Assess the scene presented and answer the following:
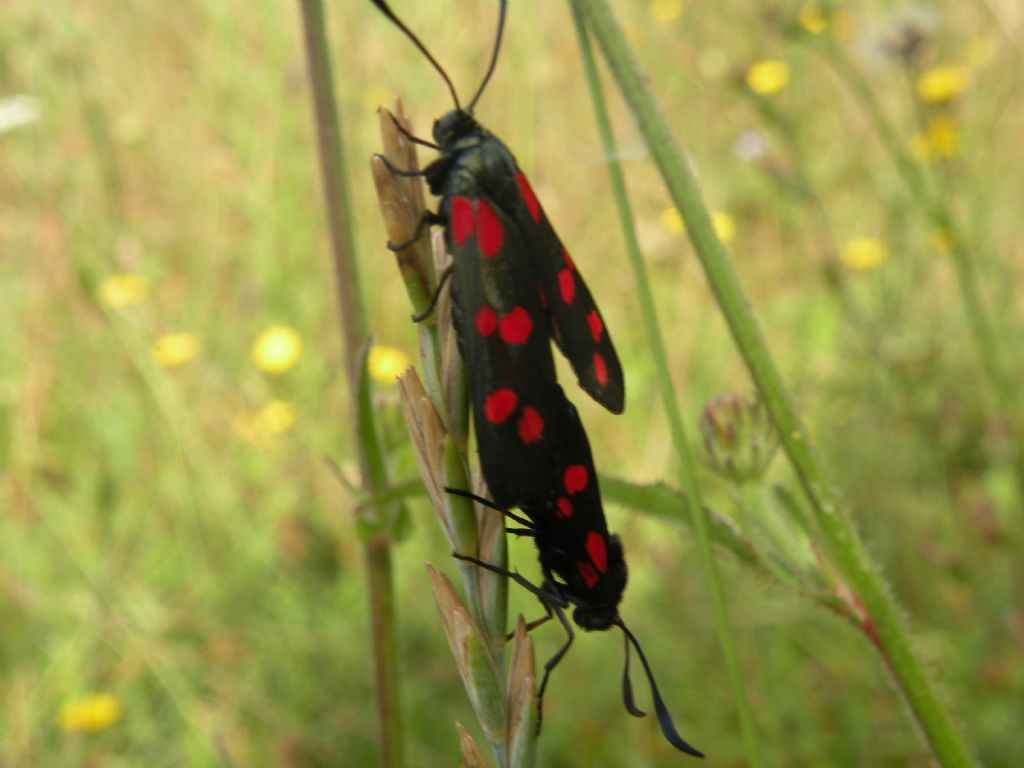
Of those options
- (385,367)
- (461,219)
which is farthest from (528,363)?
(385,367)

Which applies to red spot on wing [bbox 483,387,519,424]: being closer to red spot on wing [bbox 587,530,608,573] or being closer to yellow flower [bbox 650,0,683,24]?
red spot on wing [bbox 587,530,608,573]

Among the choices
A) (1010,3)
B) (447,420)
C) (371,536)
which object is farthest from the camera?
(1010,3)

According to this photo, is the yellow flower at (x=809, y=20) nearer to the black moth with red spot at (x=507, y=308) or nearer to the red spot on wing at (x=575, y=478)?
the black moth with red spot at (x=507, y=308)

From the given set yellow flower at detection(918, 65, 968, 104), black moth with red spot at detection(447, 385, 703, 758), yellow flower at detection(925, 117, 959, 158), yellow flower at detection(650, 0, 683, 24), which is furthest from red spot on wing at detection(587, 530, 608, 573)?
yellow flower at detection(650, 0, 683, 24)

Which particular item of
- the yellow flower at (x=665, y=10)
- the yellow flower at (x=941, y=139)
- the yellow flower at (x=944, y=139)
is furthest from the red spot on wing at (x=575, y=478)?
the yellow flower at (x=665, y=10)

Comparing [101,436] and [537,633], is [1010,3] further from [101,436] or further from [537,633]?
[101,436]

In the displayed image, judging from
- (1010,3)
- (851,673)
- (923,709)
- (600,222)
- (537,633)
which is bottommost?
(851,673)

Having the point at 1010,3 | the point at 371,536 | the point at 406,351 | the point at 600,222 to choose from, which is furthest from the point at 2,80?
the point at 1010,3
